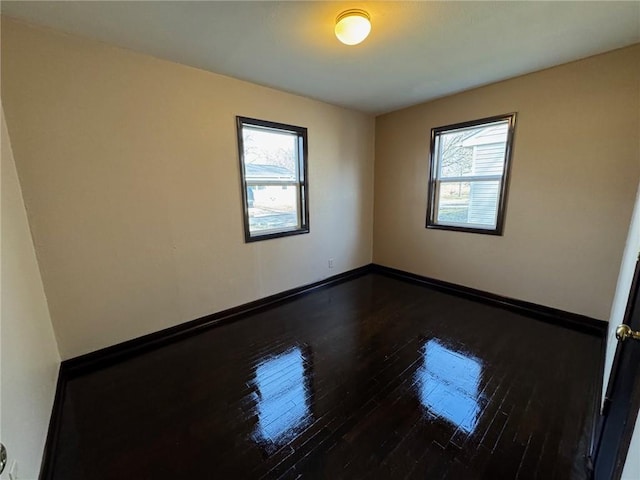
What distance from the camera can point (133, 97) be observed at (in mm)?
2086

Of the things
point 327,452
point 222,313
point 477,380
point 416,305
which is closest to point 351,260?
point 416,305

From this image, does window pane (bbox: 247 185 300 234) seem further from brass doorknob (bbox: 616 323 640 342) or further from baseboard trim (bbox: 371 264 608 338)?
brass doorknob (bbox: 616 323 640 342)

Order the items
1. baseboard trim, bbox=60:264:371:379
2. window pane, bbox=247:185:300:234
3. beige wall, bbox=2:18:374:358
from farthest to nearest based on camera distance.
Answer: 1. window pane, bbox=247:185:300:234
2. baseboard trim, bbox=60:264:371:379
3. beige wall, bbox=2:18:374:358

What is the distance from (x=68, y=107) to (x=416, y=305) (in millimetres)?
3554

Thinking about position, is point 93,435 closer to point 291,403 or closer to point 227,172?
point 291,403

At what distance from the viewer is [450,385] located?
1862mm

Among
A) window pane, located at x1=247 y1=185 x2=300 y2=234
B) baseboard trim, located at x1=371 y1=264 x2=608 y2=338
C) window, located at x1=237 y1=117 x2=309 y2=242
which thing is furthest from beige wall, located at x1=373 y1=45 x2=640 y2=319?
window pane, located at x1=247 y1=185 x2=300 y2=234

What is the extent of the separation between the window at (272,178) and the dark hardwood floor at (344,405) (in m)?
1.17

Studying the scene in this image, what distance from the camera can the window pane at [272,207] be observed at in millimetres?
2973

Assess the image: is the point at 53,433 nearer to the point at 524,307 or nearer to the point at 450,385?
the point at 450,385

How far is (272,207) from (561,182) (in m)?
2.92

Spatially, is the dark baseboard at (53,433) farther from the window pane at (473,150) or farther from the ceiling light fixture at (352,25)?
the window pane at (473,150)

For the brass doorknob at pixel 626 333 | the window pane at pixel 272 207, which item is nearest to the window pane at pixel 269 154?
the window pane at pixel 272 207

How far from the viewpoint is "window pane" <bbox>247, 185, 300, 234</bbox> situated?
2.97 m
